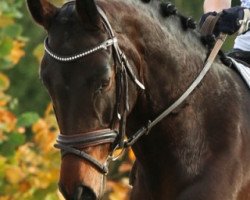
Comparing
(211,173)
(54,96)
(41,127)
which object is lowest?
(41,127)

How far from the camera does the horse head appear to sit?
5.04 meters

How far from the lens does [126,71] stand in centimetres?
520

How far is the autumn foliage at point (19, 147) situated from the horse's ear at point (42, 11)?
1.94m

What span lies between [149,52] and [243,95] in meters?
0.66

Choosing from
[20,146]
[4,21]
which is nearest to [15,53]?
[4,21]

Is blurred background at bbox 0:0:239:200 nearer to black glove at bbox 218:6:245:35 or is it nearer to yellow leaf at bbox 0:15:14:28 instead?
yellow leaf at bbox 0:15:14:28

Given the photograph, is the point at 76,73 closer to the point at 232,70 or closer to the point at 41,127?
the point at 232,70

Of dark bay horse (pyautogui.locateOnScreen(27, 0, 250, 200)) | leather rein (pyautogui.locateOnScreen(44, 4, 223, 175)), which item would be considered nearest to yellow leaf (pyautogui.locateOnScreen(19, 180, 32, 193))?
dark bay horse (pyautogui.locateOnScreen(27, 0, 250, 200))

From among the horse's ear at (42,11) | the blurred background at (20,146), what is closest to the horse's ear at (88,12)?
the horse's ear at (42,11)

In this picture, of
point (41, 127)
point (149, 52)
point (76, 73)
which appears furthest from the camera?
point (41, 127)

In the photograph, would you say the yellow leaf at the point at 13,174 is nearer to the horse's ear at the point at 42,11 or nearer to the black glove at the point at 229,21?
the black glove at the point at 229,21

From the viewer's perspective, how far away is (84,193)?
16.6 feet

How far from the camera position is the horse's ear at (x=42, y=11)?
5305 millimetres

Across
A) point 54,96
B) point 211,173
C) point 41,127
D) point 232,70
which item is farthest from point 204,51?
point 41,127
